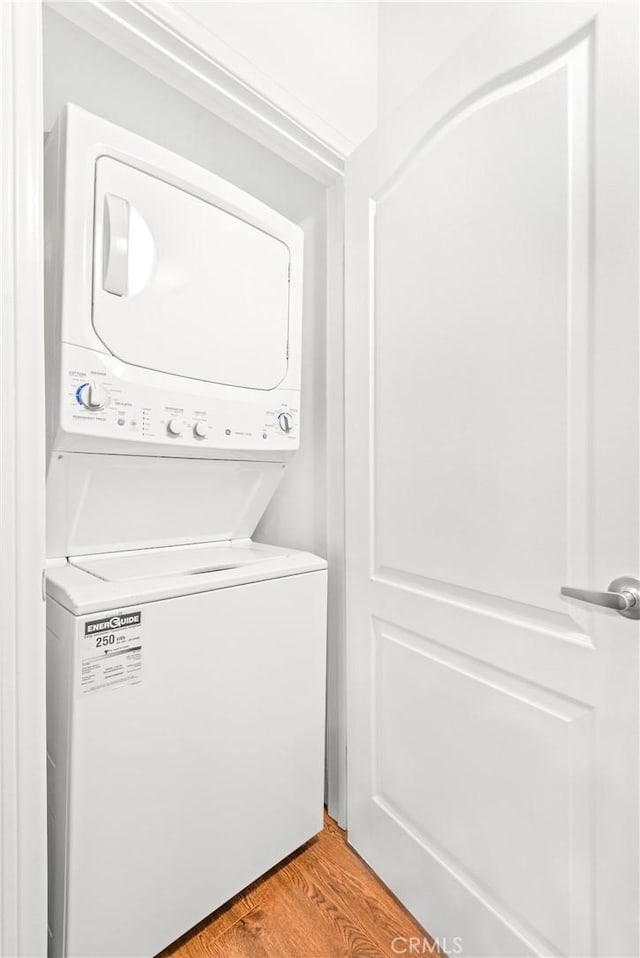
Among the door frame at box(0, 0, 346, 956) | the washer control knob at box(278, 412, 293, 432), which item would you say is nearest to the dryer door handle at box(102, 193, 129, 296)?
the door frame at box(0, 0, 346, 956)

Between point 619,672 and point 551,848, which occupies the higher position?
point 619,672

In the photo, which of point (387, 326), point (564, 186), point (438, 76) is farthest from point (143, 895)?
point (438, 76)

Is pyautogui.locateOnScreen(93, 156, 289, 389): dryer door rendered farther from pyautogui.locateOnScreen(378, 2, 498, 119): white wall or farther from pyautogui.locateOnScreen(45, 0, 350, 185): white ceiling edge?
pyautogui.locateOnScreen(378, 2, 498, 119): white wall

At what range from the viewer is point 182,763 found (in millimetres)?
1130

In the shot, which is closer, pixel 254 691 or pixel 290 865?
pixel 254 691

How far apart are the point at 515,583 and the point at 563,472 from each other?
0.25 metres

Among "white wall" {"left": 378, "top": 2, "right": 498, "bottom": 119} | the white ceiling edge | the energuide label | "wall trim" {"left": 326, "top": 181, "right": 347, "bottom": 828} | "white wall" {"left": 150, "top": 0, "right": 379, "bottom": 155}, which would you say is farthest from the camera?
"wall trim" {"left": 326, "top": 181, "right": 347, "bottom": 828}

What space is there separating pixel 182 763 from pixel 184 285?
1145mm

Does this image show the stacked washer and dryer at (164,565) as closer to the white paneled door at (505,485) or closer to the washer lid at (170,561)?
the washer lid at (170,561)

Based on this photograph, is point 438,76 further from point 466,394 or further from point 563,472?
point 563,472

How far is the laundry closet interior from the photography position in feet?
2.90

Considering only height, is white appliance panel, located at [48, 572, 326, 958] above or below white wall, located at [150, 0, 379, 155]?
below

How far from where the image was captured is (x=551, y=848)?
94cm

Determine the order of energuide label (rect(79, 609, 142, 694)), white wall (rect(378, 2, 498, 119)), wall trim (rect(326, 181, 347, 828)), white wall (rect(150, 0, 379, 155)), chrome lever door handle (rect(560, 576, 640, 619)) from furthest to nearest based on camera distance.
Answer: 1. wall trim (rect(326, 181, 347, 828))
2. white wall (rect(378, 2, 498, 119))
3. white wall (rect(150, 0, 379, 155))
4. energuide label (rect(79, 609, 142, 694))
5. chrome lever door handle (rect(560, 576, 640, 619))
